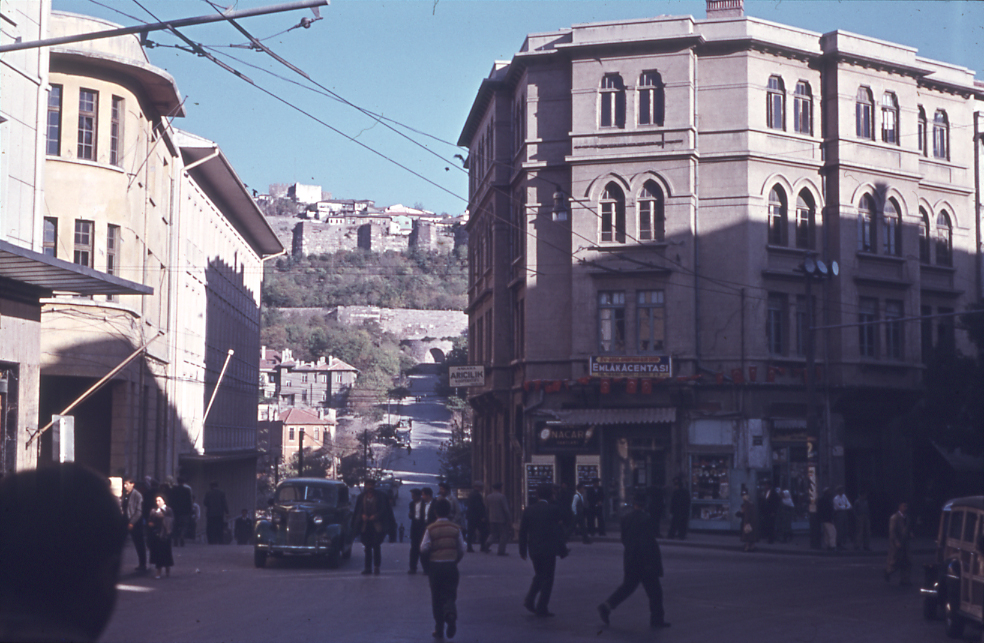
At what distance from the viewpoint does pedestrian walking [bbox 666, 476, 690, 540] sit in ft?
103

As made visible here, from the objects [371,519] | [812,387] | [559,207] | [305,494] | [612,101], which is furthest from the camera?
[612,101]

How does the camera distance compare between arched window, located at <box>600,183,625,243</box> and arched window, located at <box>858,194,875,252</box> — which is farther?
arched window, located at <box>858,194,875,252</box>

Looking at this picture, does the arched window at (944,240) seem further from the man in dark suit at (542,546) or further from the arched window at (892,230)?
the man in dark suit at (542,546)

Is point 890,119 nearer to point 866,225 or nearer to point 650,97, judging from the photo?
point 866,225

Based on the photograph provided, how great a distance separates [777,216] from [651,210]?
14.0ft

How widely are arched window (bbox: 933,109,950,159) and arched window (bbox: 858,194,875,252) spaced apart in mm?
4401

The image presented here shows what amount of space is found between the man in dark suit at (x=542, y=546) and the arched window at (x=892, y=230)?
87.2 feet

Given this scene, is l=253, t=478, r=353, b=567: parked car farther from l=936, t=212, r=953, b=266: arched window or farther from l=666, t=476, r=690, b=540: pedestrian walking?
l=936, t=212, r=953, b=266: arched window

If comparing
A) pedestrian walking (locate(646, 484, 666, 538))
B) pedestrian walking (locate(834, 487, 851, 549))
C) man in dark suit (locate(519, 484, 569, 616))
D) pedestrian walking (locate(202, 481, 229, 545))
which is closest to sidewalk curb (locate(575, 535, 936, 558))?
pedestrian walking (locate(834, 487, 851, 549))

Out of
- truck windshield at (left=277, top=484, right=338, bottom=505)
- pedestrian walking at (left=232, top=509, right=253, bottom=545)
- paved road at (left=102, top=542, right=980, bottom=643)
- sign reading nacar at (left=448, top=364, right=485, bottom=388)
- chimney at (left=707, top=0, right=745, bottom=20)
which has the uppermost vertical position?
chimney at (left=707, top=0, right=745, bottom=20)

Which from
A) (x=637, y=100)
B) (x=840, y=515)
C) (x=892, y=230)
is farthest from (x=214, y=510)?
(x=892, y=230)

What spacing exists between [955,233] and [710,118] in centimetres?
1121

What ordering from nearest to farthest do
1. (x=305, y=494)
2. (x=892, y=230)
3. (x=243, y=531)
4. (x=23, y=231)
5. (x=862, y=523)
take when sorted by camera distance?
(x=23, y=231)
(x=305, y=494)
(x=862, y=523)
(x=892, y=230)
(x=243, y=531)

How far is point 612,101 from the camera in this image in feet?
117
